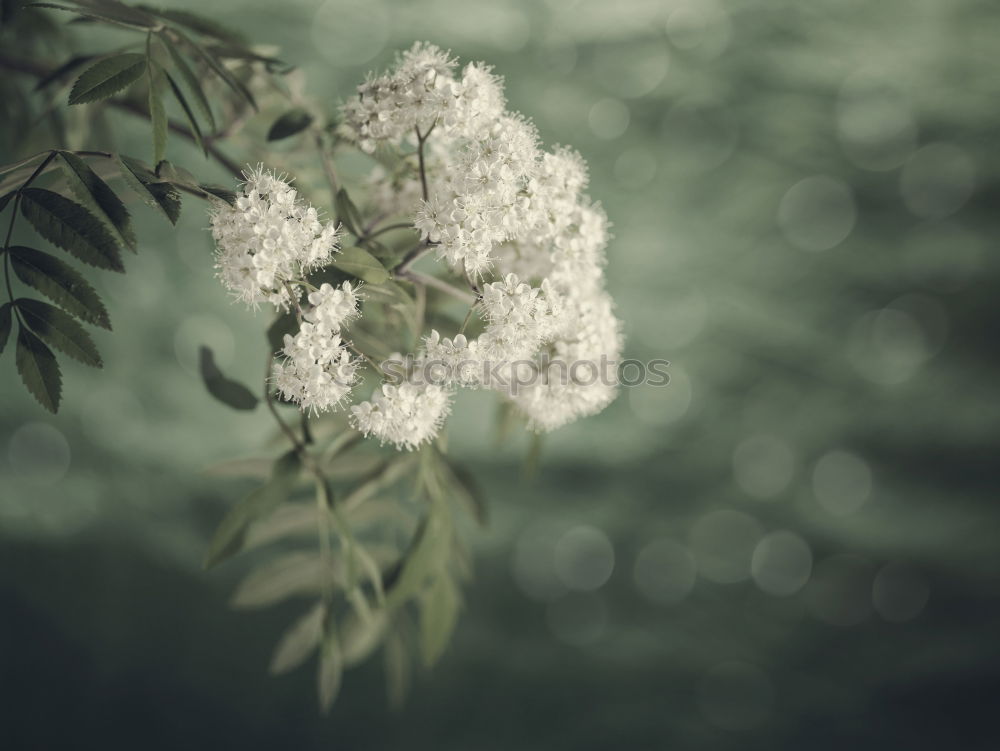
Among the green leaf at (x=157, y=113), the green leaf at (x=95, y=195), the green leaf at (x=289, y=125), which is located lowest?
the green leaf at (x=95, y=195)

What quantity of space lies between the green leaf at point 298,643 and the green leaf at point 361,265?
46 centimetres

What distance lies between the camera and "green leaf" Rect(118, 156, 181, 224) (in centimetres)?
49

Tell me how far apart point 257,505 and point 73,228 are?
0.25 meters

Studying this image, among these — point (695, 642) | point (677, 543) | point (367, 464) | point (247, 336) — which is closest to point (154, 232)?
point (247, 336)

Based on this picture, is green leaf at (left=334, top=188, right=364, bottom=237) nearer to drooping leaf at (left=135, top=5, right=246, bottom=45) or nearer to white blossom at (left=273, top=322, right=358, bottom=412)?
white blossom at (left=273, top=322, right=358, bottom=412)

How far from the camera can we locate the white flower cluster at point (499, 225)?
1.79ft

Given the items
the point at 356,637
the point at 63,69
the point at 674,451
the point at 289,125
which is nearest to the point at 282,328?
the point at 289,125

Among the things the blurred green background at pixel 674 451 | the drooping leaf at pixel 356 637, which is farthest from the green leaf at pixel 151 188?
the blurred green background at pixel 674 451

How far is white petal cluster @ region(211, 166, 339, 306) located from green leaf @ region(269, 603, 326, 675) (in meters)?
0.45

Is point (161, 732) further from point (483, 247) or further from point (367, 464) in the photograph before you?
point (483, 247)

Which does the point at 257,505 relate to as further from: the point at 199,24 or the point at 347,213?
the point at 199,24

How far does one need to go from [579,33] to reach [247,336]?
71 cm

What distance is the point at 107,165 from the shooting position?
0.54 m

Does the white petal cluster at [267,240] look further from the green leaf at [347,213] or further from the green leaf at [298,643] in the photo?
the green leaf at [298,643]
